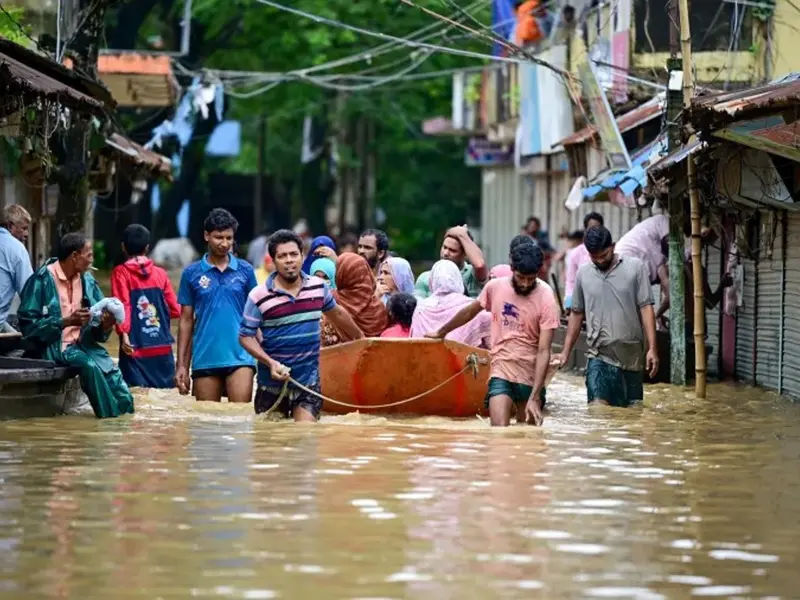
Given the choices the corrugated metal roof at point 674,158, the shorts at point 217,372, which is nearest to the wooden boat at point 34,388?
the shorts at point 217,372

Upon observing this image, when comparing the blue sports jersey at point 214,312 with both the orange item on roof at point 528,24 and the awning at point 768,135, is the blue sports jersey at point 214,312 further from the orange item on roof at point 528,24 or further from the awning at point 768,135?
the orange item on roof at point 528,24

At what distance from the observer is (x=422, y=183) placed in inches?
2311

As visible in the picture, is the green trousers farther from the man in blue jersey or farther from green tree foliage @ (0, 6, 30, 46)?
green tree foliage @ (0, 6, 30, 46)

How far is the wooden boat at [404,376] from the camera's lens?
1518 centimetres

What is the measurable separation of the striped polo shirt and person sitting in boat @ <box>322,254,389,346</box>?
2.51m

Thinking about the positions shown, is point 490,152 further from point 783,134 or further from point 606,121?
point 783,134

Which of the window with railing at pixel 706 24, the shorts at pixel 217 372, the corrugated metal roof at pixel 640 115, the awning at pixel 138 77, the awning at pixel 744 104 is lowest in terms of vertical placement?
the shorts at pixel 217 372

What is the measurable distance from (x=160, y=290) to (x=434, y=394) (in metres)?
2.33

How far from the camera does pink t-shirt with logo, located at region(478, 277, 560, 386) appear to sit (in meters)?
13.2

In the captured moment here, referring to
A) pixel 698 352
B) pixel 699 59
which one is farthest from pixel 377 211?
pixel 698 352

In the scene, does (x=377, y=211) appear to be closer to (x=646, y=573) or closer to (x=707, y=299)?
(x=707, y=299)

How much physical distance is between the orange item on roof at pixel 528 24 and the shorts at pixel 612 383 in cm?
2242

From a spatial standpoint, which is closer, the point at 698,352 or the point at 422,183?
the point at 698,352

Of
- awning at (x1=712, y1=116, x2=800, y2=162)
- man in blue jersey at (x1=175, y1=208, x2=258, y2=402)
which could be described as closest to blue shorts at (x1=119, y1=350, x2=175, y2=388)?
man in blue jersey at (x1=175, y1=208, x2=258, y2=402)
